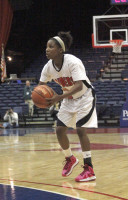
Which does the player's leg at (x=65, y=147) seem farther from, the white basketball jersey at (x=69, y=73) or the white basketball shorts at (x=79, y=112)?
the white basketball jersey at (x=69, y=73)

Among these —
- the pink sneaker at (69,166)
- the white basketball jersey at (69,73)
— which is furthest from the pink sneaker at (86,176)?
the white basketball jersey at (69,73)

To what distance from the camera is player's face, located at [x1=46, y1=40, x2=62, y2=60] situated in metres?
4.71

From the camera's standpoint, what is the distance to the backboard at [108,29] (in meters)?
16.1

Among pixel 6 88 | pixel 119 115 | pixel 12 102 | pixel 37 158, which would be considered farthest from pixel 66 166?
pixel 6 88

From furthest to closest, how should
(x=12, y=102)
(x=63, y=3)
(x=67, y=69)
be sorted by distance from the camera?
1. (x=63, y=3)
2. (x=12, y=102)
3. (x=67, y=69)

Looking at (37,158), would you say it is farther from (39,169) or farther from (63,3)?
→ (63,3)

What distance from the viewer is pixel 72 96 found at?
15.6 feet

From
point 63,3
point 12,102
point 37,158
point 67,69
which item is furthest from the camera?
point 63,3

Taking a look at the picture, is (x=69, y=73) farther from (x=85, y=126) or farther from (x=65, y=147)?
(x=65, y=147)

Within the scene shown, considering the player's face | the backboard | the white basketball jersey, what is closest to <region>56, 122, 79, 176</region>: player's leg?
the white basketball jersey

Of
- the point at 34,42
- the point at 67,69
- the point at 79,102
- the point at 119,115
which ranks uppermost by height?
the point at 34,42

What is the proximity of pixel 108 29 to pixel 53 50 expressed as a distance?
37.6 ft

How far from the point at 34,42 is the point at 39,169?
23.5 m

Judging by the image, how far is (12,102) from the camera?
62.0ft
